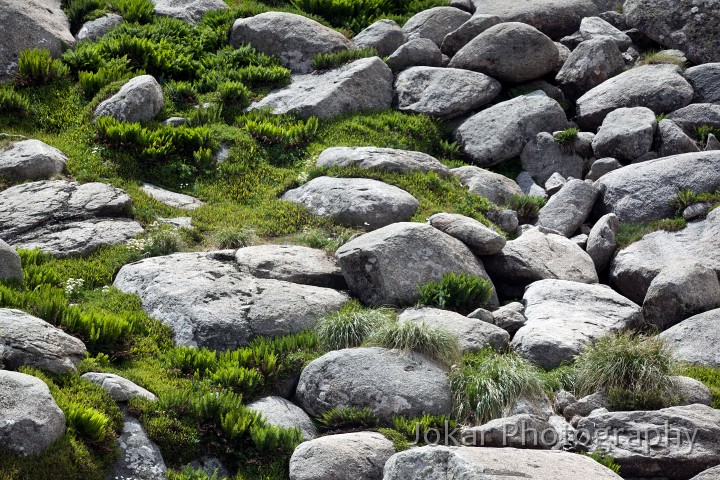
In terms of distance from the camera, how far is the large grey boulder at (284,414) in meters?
11.5

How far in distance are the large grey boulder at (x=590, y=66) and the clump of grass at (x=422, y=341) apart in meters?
11.7

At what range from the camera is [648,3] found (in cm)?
2366

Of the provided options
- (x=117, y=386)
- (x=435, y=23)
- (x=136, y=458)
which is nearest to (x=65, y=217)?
(x=117, y=386)

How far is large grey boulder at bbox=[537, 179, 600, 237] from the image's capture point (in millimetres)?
17688

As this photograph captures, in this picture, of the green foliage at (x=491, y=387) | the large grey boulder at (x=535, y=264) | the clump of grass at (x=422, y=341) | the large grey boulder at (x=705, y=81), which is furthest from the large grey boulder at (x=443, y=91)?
the green foliage at (x=491, y=387)

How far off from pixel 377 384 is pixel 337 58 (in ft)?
40.7

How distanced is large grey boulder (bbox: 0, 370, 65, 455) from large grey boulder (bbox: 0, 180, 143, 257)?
5.63 metres

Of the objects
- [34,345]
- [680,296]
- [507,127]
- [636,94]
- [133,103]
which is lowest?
[680,296]

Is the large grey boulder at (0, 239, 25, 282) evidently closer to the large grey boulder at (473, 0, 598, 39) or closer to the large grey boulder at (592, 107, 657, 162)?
the large grey boulder at (592, 107, 657, 162)

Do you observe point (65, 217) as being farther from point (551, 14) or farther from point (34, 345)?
point (551, 14)

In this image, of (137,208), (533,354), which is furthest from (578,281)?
(137,208)

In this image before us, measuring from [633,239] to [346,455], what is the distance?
8.81 m

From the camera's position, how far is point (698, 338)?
13.6m

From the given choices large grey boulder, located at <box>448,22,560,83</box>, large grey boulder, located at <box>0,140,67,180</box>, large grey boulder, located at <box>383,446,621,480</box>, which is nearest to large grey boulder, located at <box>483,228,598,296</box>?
large grey boulder, located at <box>383,446,621,480</box>
